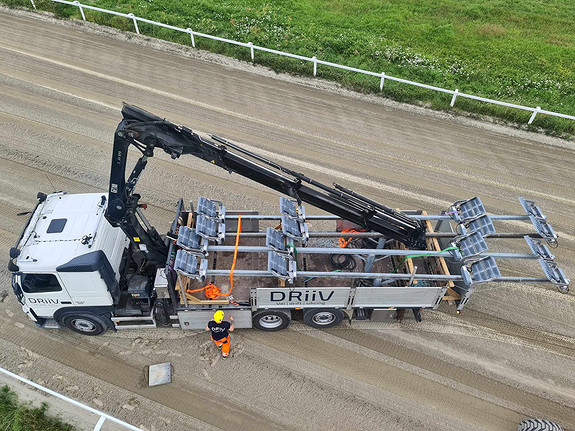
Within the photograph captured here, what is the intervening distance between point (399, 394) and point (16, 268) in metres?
8.36

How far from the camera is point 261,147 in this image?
15.1m

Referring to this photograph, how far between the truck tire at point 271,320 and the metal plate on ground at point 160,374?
2143mm

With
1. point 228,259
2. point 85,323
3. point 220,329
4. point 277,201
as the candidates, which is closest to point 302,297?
point 220,329

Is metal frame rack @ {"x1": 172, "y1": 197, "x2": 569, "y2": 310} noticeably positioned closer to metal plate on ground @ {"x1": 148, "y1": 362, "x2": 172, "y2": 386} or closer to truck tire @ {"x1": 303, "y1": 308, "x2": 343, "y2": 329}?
truck tire @ {"x1": 303, "y1": 308, "x2": 343, "y2": 329}

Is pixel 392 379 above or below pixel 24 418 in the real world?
above

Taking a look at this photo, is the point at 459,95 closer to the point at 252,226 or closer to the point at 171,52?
the point at 252,226

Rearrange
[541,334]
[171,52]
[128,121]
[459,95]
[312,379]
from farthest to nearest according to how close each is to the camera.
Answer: [171,52] → [459,95] → [541,334] → [312,379] → [128,121]

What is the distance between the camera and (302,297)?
29.9ft

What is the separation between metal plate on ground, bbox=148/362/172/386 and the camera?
9.21m

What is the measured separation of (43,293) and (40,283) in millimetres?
244

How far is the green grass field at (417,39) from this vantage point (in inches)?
707

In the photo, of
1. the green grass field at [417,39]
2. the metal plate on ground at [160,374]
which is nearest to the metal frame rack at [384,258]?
the metal plate on ground at [160,374]

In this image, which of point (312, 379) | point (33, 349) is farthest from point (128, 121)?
point (312, 379)

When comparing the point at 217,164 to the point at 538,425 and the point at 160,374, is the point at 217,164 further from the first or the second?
the point at 538,425
